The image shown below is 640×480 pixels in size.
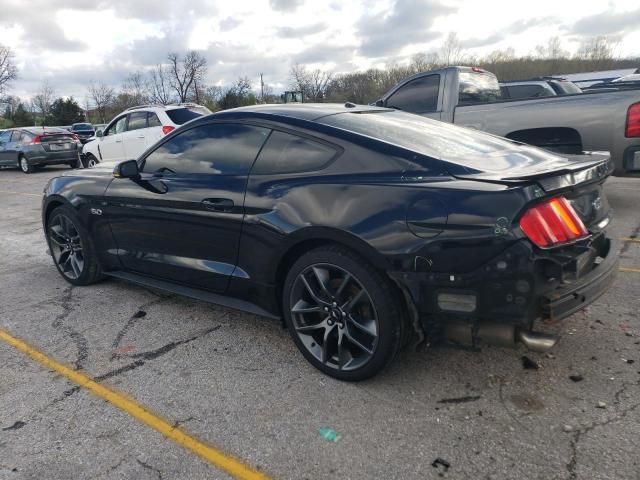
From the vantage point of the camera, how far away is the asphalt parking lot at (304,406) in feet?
7.27

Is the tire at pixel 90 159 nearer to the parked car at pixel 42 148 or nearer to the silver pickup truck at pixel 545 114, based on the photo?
the parked car at pixel 42 148

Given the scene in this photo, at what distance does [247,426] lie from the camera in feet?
8.27

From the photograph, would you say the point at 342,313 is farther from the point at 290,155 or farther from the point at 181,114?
the point at 181,114

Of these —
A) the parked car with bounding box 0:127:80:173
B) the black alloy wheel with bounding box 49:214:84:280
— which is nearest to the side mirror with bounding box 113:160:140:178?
the black alloy wheel with bounding box 49:214:84:280

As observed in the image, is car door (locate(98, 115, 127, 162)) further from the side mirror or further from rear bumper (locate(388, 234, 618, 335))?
rear bumper (locate(388, 234, 618, 335))

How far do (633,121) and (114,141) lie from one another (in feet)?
38.7

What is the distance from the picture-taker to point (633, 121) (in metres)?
5.75

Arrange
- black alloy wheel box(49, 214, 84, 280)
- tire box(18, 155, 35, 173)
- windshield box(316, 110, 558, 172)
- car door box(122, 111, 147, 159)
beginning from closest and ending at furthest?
1. windshield box(316, 110, 558, 172)
2. black alloy wheel box(49, 214, 84, 280)
3. car door box(122, 111, 147, 159)
4. tire box(18, 155, 35, 173)

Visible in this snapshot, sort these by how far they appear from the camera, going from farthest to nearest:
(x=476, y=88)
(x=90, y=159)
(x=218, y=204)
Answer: (x=90, y=159) < (x=476, y=88) < (x=218, y=204)

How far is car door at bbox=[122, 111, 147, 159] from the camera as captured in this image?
1205 centimetres

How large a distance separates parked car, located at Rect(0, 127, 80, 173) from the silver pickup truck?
46.7 ft

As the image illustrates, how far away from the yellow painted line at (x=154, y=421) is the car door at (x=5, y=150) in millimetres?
18405

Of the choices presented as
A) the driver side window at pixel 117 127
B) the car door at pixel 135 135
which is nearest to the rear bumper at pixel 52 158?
the driver side window at pixel 117 127

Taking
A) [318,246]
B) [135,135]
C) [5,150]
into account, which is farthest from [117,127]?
[318,246]
